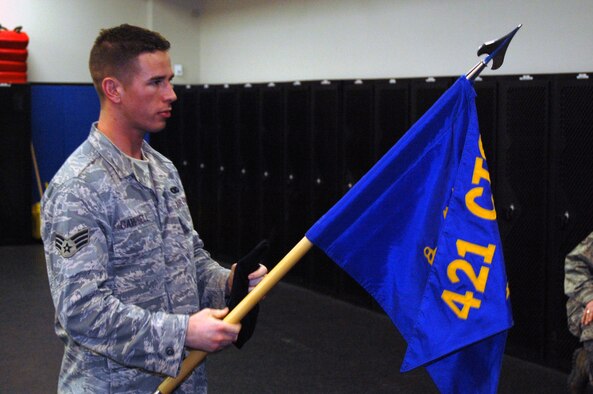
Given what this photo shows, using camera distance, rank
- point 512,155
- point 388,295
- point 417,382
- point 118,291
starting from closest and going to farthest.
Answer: point 118,291
point 388,295
point 417,382
point 512,155

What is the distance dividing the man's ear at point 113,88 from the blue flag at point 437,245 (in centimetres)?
59

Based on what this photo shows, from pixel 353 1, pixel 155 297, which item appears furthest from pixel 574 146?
pixel 155 297

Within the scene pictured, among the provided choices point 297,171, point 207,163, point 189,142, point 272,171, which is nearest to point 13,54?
point 189,142

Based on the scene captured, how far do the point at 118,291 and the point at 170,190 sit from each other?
1.06 feet

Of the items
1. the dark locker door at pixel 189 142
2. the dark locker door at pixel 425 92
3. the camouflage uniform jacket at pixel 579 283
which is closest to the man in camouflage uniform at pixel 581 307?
the camouflage uniform jacket at pixel 579 283

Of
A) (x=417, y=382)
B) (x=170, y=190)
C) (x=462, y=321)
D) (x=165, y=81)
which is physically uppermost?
(x=165, y=81)

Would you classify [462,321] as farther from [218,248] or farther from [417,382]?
[218,248]

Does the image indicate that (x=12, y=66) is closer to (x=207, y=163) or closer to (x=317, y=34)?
(x=207, y=163)

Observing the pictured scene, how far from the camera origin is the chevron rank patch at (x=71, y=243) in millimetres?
1917

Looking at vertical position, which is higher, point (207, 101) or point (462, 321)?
point (207, 101)

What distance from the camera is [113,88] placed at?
6.95ft

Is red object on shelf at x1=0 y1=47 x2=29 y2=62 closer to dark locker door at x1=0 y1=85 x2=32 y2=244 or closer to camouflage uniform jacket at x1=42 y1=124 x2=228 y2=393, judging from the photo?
dark locker door at x1=0 y1=85 x2=32 y2=244

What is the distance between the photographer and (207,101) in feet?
29.9

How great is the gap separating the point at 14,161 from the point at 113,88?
26.1 feet
